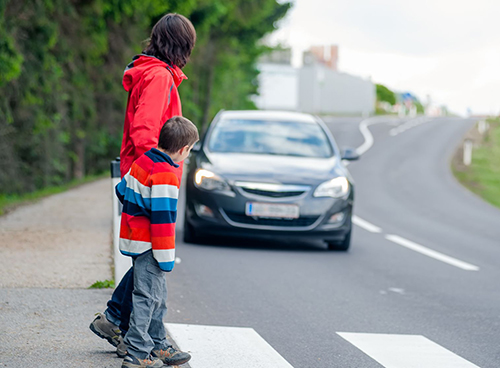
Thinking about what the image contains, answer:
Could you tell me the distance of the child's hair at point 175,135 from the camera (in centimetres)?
426

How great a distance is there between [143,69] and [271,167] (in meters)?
5.07

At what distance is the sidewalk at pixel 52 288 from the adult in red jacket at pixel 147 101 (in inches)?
8.1

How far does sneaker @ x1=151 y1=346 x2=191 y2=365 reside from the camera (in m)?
4.46

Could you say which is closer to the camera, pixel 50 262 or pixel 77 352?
pixel 77 352

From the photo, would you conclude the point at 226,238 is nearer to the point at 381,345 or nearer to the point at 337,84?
the point at 381,345

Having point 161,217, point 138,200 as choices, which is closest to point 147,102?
point 138,200

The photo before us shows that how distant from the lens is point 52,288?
6.38m

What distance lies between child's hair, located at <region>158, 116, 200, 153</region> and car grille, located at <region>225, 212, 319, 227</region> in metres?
5.05

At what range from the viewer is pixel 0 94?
49.3 feet

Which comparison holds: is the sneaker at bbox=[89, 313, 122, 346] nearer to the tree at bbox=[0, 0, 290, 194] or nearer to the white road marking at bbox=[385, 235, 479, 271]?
the white road marking at bbox=[385, 235, 479, 271]

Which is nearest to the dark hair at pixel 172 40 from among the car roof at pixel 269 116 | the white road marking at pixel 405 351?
the white road marking at pixel 405 351

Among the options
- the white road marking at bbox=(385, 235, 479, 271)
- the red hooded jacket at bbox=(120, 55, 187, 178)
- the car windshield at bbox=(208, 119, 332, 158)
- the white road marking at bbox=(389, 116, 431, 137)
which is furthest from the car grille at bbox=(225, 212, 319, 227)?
the white road marking at bbox=(389, 116, 431, 137)

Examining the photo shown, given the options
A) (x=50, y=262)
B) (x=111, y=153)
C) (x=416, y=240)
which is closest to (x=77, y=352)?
(x=50, y=262)

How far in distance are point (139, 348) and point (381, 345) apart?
1.85 m
